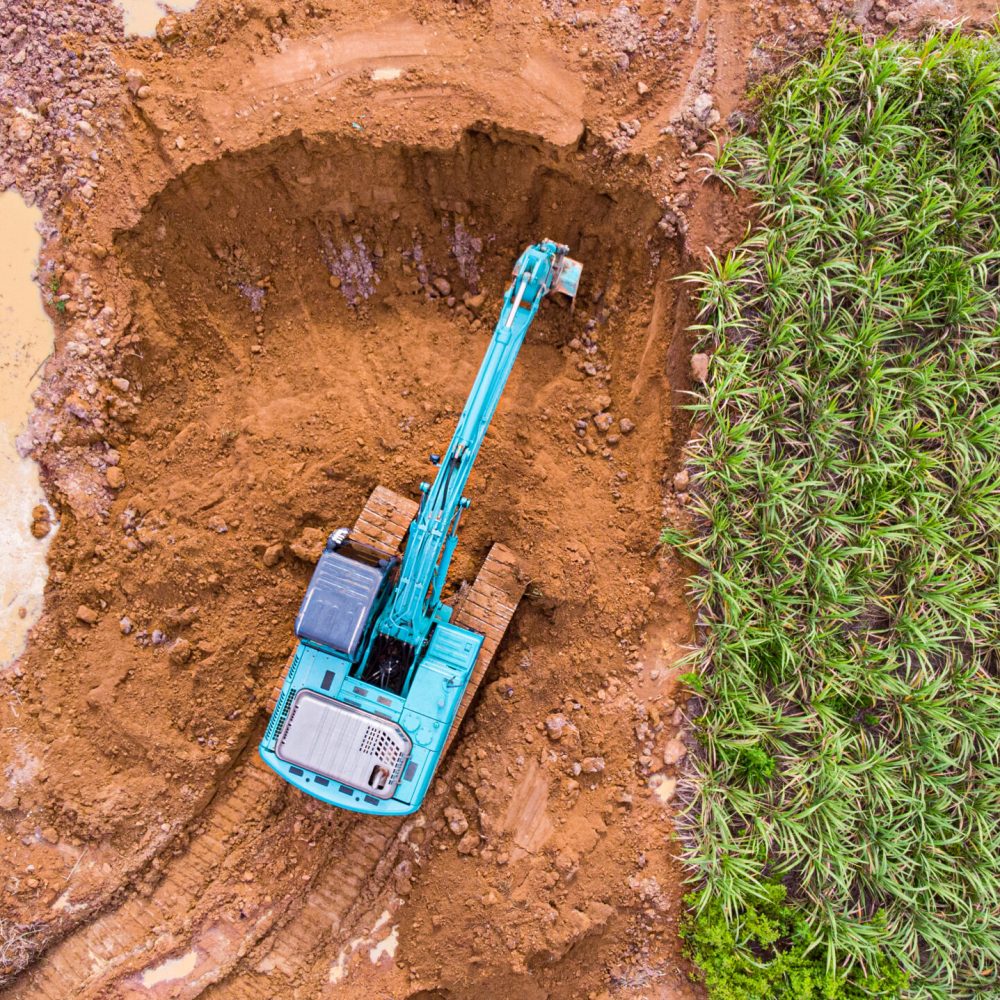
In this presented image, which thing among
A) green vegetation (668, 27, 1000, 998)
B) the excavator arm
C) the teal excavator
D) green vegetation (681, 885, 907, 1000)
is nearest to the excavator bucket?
the teal excavator

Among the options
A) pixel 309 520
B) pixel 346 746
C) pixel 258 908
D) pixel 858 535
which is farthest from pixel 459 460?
pixel 258 908

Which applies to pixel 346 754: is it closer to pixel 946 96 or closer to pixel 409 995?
pixel 409 995

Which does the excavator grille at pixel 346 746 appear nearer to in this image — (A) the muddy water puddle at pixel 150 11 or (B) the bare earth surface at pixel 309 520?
(B) the bare earth surface at pixel 309 520

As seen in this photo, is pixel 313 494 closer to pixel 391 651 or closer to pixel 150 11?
pixel 391 651

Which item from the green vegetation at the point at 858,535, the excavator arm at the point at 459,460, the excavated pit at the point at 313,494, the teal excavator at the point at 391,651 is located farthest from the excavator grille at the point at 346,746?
the green vegetation at the point at 858,535

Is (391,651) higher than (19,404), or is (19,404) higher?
(19,404)

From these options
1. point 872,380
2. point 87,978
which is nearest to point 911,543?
point 872,380
